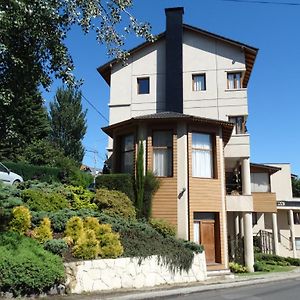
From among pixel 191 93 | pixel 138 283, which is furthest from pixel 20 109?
pixel 191 93

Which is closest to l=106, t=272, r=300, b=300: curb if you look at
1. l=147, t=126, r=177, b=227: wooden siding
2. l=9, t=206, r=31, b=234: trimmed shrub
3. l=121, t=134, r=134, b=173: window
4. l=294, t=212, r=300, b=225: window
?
l=9, t=206, r=31, b=234: trimmed shrub

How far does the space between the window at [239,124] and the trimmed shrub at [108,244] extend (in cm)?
1551

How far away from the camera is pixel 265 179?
32.1 meters

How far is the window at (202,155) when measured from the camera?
21000 mm

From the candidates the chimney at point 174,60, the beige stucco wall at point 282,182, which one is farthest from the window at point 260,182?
the beige stucco wall at point 282,182

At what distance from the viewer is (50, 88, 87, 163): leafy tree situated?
48.3 meters

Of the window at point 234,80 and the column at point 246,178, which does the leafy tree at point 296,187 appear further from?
the column at point 246,178

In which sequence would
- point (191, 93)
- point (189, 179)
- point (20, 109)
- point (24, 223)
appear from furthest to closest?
point (191, 93) < point (189, 179) < point (24, 223) < point (20, 109)

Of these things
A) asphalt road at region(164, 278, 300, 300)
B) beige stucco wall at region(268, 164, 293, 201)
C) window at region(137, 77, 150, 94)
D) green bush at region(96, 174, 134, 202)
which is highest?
window at region(137, 77, 150, 94)

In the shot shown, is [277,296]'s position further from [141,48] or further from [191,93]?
[141,48]

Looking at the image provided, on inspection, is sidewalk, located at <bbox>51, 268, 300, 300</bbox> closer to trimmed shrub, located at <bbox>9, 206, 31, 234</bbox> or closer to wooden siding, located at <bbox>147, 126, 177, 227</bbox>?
trimmed shrub, located at <bbox>9, 206, 31, 234</bbox>

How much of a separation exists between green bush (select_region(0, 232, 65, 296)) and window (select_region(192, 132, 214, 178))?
421 inches

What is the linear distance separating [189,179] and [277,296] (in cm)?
780

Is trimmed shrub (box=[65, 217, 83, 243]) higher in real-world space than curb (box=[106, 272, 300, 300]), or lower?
higher
